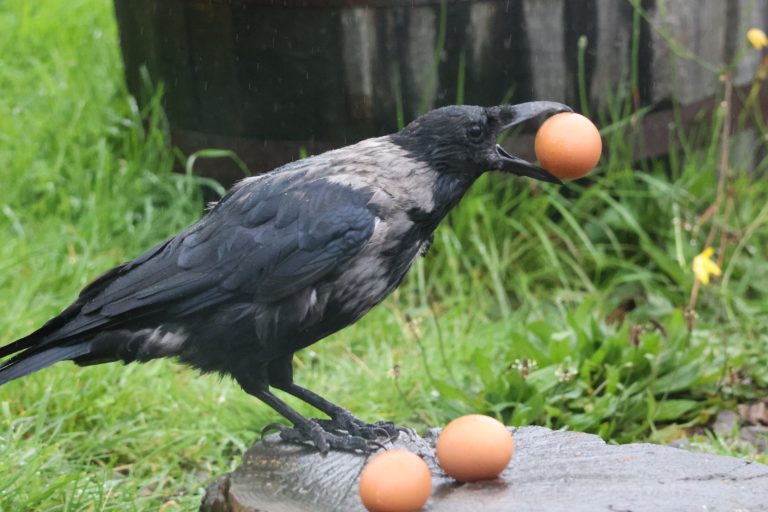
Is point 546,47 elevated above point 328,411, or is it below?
above

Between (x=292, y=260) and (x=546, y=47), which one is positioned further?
(x=546, y=47)

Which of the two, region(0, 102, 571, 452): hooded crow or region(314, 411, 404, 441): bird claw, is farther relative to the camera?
region(314, 411, 404, 441): bird claw

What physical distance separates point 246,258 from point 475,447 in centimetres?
69

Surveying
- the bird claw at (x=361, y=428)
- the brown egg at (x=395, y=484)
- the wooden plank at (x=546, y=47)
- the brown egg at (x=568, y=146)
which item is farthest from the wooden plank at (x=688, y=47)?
the brown egg at (x=395, y=484)

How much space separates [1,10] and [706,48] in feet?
14.3

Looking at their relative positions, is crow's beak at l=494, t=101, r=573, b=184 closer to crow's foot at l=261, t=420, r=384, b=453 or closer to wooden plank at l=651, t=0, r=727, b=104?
Answer: crow's foot at l=261, t=420, r=384, b=453

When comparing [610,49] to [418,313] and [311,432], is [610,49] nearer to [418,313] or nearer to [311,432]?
[418,313]

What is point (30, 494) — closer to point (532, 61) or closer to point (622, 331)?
point (622, 331)

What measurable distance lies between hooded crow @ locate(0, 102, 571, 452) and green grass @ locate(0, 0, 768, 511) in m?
0.68

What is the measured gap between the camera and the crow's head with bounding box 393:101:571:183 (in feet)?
9.27

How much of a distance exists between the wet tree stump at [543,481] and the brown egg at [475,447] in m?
0.06

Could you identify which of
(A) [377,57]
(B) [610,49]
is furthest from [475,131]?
(B) [610,49]

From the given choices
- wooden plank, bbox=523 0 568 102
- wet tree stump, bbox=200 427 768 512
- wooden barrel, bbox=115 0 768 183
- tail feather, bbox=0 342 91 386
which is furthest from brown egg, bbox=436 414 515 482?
wooden plank, bbox=523 0 568 102

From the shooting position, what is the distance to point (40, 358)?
2926 mm
